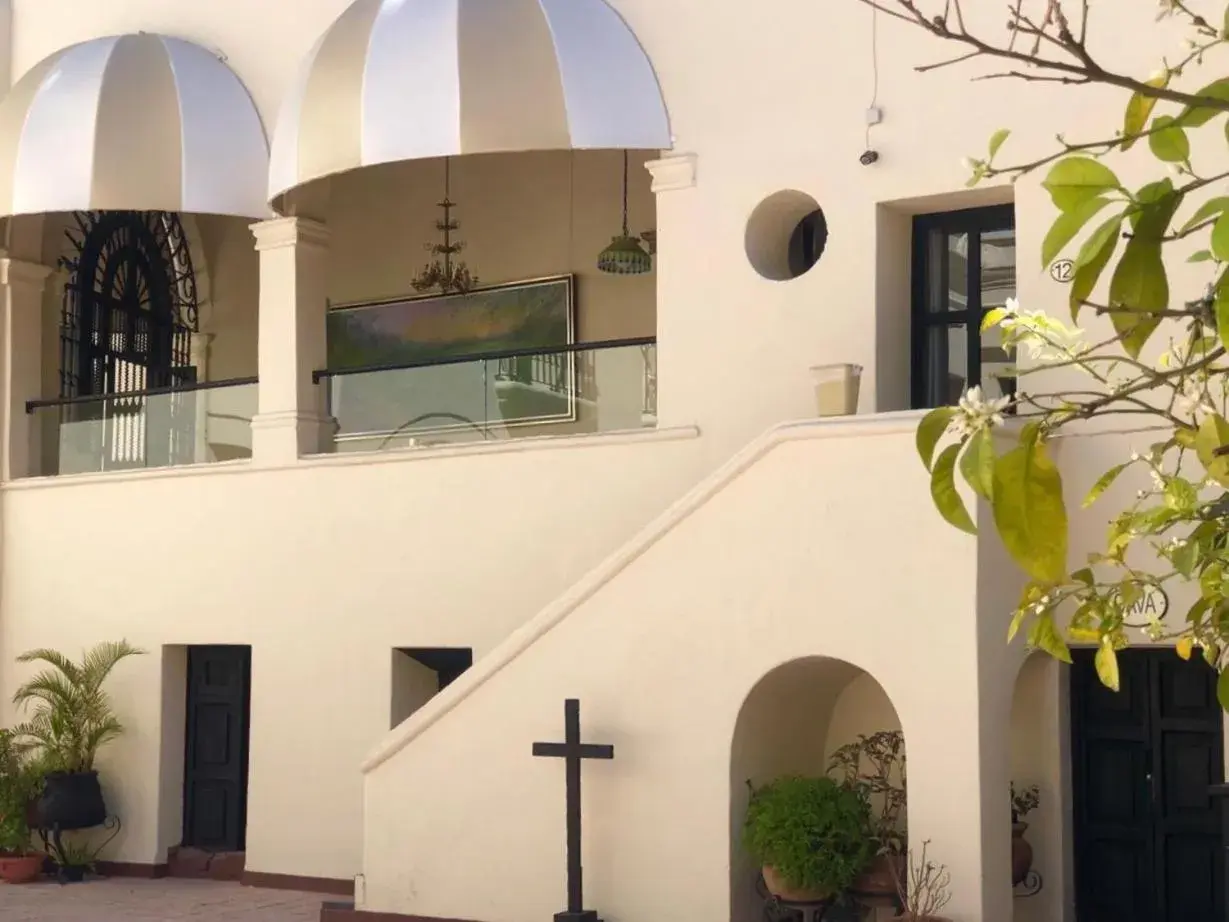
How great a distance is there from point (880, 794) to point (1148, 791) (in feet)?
5.84

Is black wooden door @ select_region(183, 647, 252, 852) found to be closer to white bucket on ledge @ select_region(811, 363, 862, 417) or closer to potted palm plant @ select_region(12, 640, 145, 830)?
potted palm plant @ select_region(12, 640, 145, 830)

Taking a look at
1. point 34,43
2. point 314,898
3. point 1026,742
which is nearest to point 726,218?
point 1026,742

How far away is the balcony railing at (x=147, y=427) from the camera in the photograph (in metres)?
16.2

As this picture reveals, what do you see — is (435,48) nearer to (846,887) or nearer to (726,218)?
(726,218)

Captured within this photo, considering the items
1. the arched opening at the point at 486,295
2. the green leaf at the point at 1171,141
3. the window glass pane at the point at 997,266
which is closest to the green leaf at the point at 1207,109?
the green leaf at the point at 1171,141

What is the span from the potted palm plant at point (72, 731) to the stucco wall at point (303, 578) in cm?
28

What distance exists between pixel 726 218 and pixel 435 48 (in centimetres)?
259

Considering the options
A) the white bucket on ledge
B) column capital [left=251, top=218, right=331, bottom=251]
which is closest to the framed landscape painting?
column capital [left=251, top=218, right=331, bottom=251]

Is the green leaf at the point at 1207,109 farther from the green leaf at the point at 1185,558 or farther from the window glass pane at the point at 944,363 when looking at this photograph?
the window glass pane at the point at 944,363

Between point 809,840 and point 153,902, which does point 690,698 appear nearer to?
point 809,840

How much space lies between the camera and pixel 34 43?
57.3 feet

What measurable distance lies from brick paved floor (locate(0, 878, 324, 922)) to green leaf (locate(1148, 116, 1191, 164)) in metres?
11.7

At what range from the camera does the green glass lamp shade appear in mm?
15203

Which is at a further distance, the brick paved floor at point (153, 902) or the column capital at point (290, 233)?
the column capital at point (290, 233)
